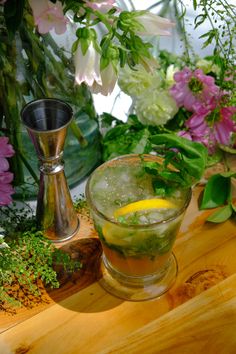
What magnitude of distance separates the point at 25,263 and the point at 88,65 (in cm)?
33

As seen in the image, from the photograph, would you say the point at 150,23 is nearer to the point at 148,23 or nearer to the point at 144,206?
the point at 148,23

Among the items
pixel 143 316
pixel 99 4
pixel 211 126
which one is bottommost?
pixel 143 316

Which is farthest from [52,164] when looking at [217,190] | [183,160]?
[217,190]

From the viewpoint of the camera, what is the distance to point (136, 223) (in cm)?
77

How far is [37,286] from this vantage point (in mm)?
856

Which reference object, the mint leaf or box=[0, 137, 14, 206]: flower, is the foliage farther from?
the mint leaf

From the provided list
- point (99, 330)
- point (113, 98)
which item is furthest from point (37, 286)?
point (113, 98)

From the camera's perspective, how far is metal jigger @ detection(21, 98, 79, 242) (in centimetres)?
81

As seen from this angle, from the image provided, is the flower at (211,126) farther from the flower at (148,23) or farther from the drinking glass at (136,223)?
the flower at (148,23)

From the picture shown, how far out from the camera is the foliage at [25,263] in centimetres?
83

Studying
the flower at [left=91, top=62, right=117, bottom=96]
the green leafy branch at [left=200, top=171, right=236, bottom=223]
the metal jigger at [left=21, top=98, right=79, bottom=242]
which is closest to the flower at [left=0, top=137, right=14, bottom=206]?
the metal jigger at [left=21, top=98, right=79, bottom=242]

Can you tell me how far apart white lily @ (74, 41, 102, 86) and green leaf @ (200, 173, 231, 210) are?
1.08 ft

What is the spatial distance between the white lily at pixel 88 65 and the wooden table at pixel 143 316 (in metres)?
0.31

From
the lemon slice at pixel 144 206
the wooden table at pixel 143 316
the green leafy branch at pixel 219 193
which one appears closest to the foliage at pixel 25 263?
the wooden table at pixel 143 316
